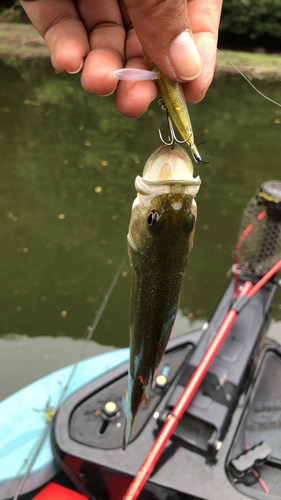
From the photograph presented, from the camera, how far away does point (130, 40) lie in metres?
1.65

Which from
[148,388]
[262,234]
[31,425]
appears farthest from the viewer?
[262,234]

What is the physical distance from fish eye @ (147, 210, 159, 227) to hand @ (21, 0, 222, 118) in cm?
43

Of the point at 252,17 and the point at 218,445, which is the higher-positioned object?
the point at 252,17

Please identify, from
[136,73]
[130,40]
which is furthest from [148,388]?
[130,40]

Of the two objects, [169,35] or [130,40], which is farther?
[130,40]

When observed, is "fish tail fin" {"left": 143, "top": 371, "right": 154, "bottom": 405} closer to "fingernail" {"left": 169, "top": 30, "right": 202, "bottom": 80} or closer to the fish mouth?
the fish mouth

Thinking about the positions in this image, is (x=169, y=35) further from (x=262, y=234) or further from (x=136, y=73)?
(x=262, y=234)

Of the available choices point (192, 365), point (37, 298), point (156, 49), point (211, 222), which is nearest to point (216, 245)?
point (211, 222)

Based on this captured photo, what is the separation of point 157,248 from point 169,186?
20cm

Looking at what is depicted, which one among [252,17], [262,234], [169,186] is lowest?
[262,234]

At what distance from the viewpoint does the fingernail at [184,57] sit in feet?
3.53

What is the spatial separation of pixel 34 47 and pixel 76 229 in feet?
39.6

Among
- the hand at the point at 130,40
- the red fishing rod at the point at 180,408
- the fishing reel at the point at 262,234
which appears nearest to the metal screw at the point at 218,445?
the red fishing rod at the point at 180,408

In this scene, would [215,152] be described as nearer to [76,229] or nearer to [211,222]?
[211,222]
